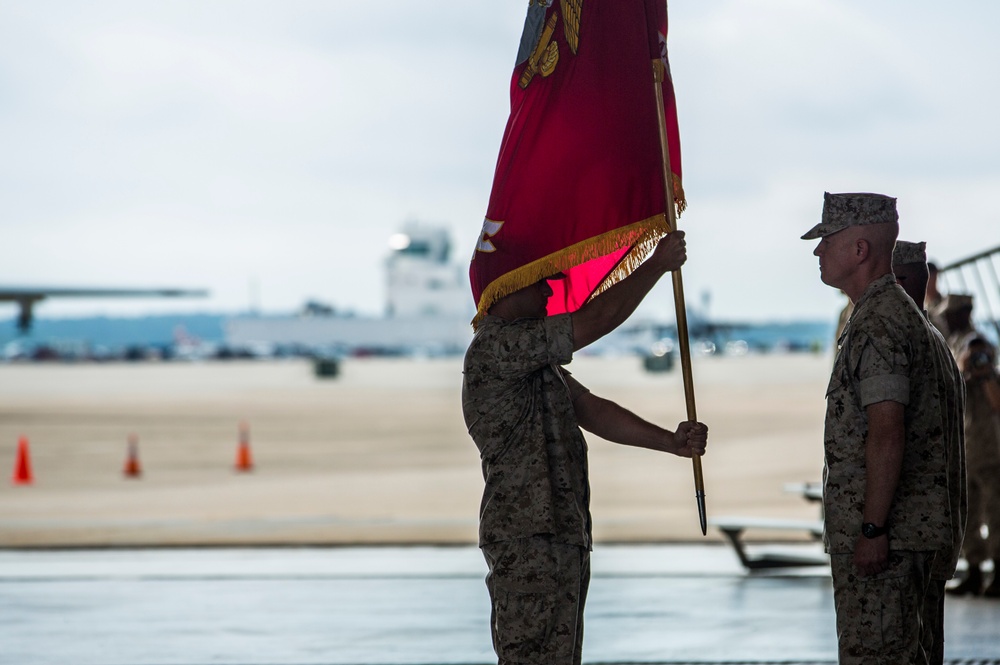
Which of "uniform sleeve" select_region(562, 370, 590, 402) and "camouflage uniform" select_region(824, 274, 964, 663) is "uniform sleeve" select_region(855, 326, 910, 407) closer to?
"camouflage uniform" select_region(824, 274, 964, 663)

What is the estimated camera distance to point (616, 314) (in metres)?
4.29

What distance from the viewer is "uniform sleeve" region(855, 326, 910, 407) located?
424 cm

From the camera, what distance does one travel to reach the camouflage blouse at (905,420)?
4277 millimetres

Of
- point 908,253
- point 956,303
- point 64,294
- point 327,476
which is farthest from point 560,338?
point 64,294

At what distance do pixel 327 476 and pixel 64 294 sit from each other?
45.6 metres

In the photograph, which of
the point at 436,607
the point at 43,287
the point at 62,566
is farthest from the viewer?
the point at 43,287

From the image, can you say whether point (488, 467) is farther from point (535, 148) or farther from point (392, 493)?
point (392, 493)

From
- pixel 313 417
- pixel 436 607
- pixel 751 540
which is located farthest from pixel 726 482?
pixel 313 417

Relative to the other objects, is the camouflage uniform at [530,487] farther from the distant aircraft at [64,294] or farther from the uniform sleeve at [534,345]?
the distant aircraft at [64,294]

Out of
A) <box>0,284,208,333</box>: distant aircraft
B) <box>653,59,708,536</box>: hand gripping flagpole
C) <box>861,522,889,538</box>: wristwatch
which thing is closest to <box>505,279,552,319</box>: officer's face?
<box>653,59,708,536</box>: hand gripping flagpole

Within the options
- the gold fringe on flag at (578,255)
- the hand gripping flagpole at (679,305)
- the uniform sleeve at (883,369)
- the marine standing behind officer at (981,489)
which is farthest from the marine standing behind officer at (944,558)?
the marine standing behind officer at (981,489)

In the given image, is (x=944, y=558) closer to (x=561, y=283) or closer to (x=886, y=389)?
(x=886, y=389)

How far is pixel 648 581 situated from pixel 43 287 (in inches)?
2241

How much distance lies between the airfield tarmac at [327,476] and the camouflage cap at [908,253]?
21.2ft
